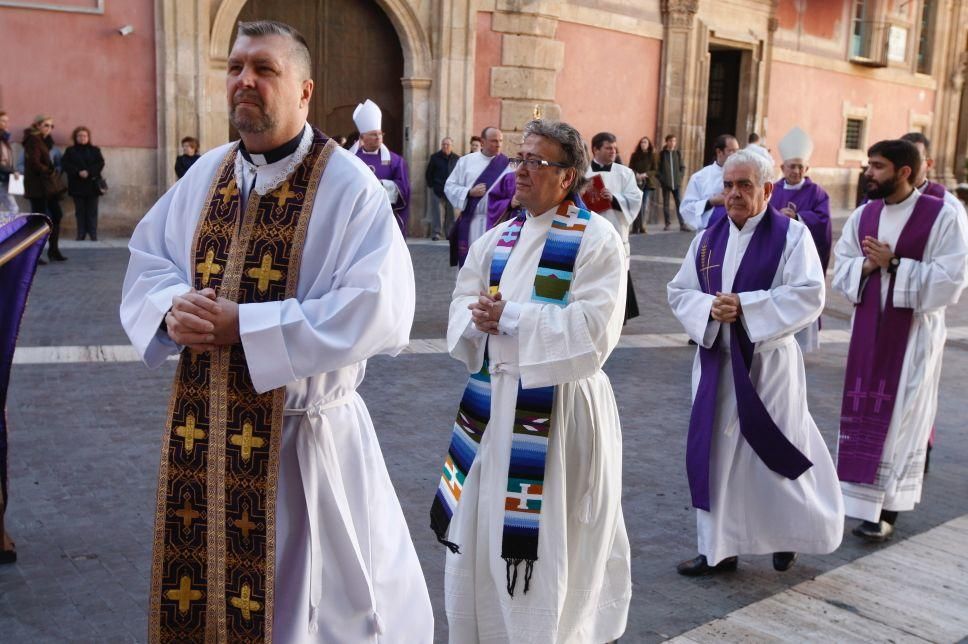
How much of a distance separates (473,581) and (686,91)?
18822 millimetres

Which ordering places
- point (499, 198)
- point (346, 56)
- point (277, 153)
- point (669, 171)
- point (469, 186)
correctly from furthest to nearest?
1. point (669, 171)
2. point (346, 56)
3. point (469, 186)
4. point (499, 198)
5. point (277, 153)

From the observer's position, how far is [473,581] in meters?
3.45

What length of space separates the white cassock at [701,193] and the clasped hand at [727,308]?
5.47 m

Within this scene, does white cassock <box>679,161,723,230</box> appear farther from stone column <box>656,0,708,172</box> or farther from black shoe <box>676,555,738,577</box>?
stone column <box>656,0,708,172</box>

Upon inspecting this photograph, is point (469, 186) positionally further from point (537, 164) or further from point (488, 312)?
point (488, 312)

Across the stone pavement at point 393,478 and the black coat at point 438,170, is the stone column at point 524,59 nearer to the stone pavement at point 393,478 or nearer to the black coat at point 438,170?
the black coat at point 438,170

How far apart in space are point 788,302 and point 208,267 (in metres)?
2.43

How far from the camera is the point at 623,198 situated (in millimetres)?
9539

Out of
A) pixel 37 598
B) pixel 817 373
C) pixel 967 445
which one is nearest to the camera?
pixel 37 598

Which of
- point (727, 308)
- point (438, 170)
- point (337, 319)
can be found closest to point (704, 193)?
point (727, 308)

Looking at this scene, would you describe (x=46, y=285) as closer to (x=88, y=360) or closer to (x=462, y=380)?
(x=88, y=360)

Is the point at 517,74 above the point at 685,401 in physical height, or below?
above

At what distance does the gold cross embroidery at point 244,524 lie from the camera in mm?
2748

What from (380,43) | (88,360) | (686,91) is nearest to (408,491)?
(88,360)
